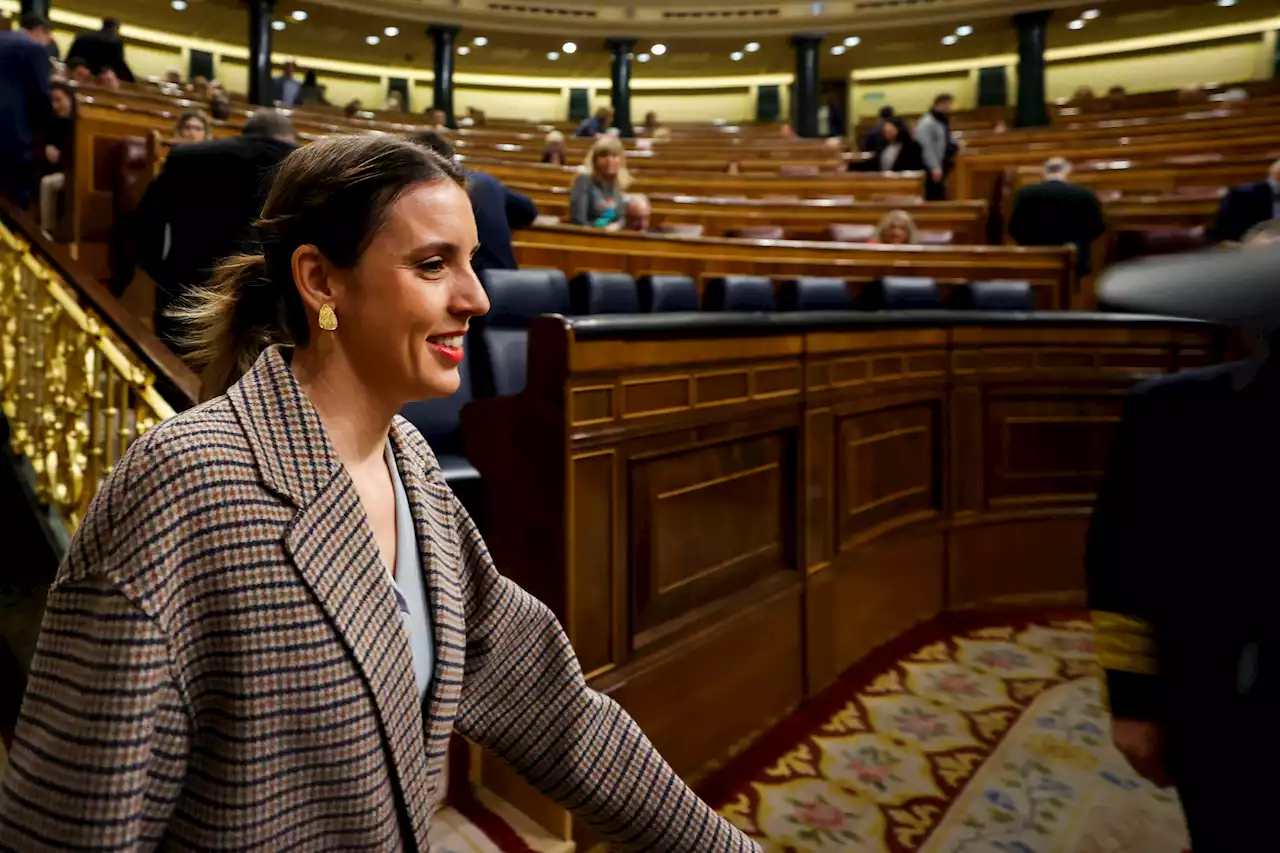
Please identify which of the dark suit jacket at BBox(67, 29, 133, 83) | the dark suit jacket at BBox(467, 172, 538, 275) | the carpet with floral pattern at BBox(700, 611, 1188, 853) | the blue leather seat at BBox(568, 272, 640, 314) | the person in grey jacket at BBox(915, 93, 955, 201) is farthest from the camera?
the person in grey jacket at BBox(915, 93, 955, 201)

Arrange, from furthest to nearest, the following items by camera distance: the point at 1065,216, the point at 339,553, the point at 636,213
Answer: the point at 1065,216 → the point at 636,213 → the point at 339,553

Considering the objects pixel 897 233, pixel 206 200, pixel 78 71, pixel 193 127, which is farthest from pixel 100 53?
pixel 206 200

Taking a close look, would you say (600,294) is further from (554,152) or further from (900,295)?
(554,152)

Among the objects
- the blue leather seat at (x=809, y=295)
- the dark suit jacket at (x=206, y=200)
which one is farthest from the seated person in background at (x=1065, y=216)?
the dark suit jacket at (x=206, y=200)

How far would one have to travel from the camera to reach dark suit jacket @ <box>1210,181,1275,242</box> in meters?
3.90

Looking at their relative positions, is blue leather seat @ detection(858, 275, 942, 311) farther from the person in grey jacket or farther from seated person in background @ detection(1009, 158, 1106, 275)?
the person in grey jacket

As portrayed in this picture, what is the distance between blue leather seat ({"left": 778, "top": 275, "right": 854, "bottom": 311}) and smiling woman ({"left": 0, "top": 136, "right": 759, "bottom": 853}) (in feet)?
8.94

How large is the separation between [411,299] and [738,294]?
2.55m

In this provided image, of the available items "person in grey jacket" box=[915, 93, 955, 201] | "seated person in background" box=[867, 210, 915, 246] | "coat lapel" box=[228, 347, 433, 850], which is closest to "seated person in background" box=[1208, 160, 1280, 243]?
"seated person in background" box=[867, 210, 915, 246]

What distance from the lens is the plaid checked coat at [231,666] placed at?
1.68 feet

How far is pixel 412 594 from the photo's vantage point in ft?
2.31

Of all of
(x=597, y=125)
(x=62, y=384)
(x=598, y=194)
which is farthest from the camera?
(x=597, y=125)

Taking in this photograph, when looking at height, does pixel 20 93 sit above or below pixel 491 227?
above

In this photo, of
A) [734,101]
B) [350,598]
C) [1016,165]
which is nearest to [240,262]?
[350,598]
